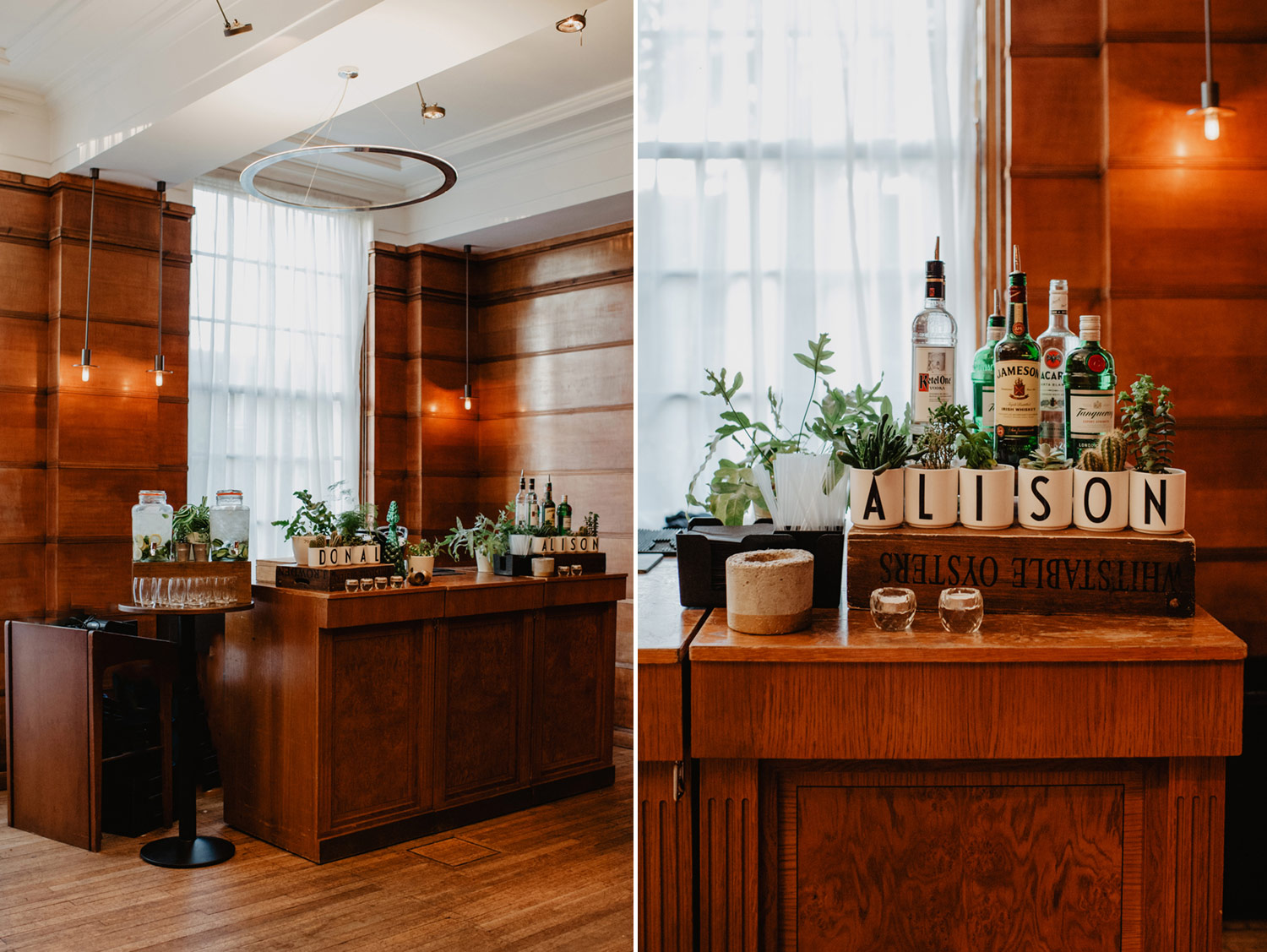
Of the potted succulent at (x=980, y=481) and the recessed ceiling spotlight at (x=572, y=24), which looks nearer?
the potted succulent at (x=980, y=481)

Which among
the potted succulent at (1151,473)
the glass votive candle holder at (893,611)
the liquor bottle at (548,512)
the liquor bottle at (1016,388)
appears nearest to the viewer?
the glass votive candle holder at (893,611)

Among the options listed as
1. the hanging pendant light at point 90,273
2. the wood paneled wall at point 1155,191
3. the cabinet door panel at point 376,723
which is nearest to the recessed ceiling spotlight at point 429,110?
the hanging pendant light at point 90,273

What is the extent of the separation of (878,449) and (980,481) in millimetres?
159

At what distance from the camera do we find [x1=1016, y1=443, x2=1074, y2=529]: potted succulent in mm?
1480

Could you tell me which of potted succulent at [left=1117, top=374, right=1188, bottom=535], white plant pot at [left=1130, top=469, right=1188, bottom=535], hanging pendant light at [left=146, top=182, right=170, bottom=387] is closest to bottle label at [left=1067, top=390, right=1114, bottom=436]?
potted succulent at [left=1117, top=374, right=1188, bottom=535]

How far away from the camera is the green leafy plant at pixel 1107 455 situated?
148 centimetres

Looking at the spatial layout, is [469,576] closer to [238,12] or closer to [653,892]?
[238,12]

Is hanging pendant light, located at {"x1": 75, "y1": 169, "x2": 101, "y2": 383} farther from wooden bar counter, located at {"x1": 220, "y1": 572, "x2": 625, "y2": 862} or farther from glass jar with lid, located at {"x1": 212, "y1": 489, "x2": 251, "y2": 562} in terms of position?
wooden bar counter, located at {"x1": 220, "y1": 572, "x2": 625, "y2": 862}

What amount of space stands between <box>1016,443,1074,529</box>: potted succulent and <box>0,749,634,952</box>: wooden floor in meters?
1.89

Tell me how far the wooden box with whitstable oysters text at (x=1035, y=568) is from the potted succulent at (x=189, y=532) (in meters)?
2.65

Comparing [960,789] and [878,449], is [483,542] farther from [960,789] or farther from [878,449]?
[960,789]

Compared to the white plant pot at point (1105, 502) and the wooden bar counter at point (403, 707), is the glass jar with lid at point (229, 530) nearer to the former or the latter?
the wooden bar counter at point (403, 707)

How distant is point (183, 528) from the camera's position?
3416 mm

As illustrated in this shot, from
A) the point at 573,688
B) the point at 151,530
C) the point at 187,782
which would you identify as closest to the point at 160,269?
the point at 151,530
